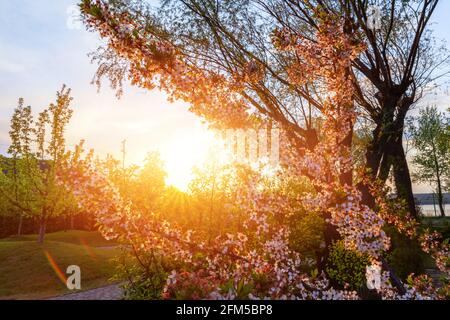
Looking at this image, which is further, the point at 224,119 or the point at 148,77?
the point at 224,119

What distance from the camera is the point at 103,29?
4.35 metres

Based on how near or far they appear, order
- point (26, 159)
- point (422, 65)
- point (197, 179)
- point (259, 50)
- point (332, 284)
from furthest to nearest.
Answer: point (26, 159) → point (422, 65) → point (197, 179) → point (259, 50) → point (332, 284)

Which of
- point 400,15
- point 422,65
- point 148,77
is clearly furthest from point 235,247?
point 422,65

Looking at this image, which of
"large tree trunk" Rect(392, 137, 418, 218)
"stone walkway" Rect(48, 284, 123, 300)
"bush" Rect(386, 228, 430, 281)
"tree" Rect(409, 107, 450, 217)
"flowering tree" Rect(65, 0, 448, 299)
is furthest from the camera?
"tree" Rect(409, 107, 450, 217)

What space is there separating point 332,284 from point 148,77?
35.7 feet

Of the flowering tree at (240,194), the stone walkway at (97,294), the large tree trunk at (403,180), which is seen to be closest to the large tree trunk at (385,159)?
the large tree trunk at (403,180)

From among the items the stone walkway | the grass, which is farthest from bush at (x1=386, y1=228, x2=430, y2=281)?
the grass

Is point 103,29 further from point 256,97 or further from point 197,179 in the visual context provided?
point 197,179

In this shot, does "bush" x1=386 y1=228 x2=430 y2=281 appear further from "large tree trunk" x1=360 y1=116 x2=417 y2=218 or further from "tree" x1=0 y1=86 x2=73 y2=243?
"tree" x1=0 y1=86 x2=73 y2=243

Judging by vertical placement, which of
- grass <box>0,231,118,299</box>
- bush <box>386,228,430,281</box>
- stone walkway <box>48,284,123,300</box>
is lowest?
stone walkway <box>48,284,123,300</box>

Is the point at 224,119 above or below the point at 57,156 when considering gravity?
below

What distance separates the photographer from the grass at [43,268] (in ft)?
54.9

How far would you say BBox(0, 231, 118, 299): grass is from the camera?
16719mm
